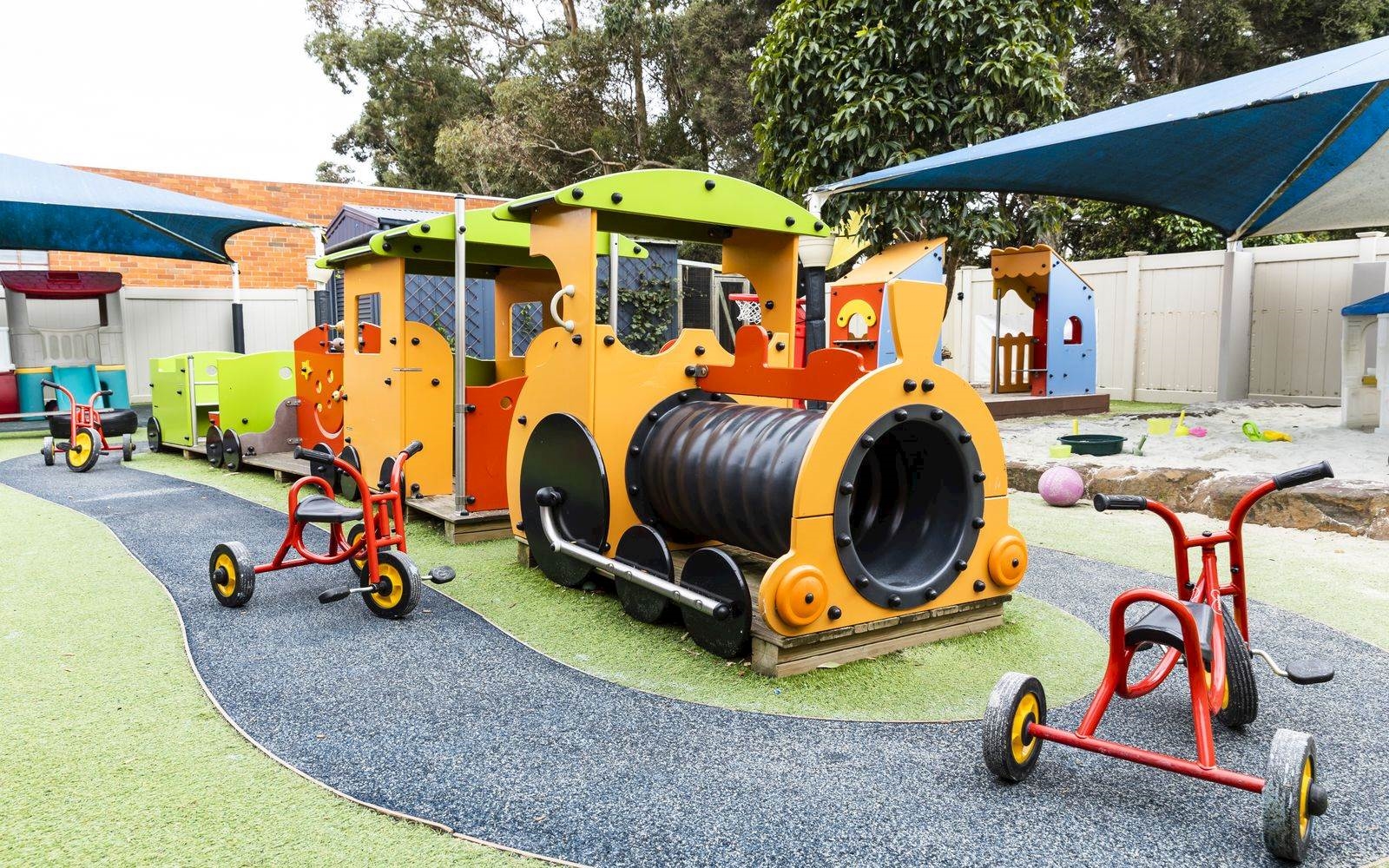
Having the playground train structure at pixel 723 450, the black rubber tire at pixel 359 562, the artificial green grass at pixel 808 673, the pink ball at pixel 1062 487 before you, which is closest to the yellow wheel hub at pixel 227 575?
the black rubber tire at pixel 359 562

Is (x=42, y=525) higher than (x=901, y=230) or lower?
lower

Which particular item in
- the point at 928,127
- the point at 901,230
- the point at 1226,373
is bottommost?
the point at 1226,373

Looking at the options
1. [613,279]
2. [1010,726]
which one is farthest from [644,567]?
[613,279]

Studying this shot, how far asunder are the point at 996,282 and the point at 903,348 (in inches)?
361

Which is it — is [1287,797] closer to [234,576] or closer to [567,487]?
[567,487]

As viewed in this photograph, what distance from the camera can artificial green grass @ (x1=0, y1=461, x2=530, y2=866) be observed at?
2154 mm

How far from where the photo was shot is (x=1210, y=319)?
11992mm

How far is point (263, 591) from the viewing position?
14.4 feet

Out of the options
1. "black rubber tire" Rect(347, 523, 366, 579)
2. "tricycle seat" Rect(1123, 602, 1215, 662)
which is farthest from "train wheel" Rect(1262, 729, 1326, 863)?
"black rubber tire" Rect(347, 523, 366, 579)

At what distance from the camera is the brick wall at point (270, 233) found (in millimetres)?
16547

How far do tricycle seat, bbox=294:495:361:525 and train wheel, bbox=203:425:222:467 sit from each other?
191 inches

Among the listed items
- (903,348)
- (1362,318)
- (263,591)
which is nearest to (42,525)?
(263,591)

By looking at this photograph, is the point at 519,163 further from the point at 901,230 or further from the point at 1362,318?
the point at 1362,318

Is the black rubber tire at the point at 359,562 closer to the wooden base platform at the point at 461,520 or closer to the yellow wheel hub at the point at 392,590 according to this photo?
the yellow wheel hub at the point at 392,590
